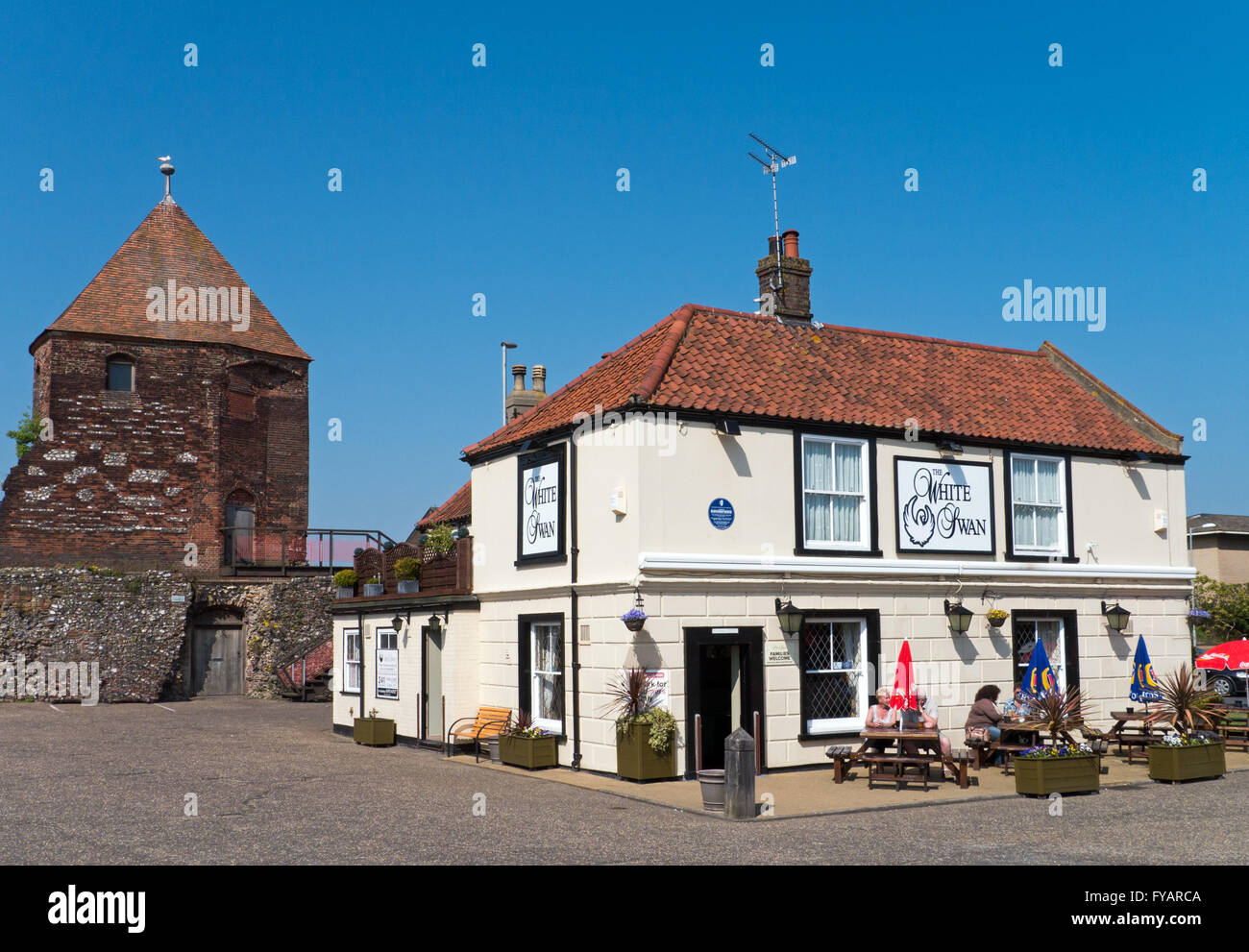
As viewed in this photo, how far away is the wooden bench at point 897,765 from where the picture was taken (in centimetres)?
1514

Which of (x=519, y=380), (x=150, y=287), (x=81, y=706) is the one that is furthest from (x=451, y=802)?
(x=150, y=287)

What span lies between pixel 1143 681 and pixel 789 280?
8986 millimetres

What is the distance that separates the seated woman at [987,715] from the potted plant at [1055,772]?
2.00 m

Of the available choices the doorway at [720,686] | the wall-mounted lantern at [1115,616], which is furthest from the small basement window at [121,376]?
the wall-mounted lantern at [1115,616]

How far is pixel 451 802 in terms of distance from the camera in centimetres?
1442

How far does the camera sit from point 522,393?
29.6 meters

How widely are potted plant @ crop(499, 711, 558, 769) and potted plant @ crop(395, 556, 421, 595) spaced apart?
5.06 metres

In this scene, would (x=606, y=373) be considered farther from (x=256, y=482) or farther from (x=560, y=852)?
(x=256, y=482)

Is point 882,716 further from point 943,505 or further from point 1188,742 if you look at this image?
point 943,505

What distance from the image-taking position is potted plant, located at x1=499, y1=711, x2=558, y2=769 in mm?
17984

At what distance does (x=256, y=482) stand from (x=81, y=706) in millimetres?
9589

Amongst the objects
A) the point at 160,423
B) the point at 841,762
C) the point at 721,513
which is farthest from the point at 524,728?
the point at 160,423
